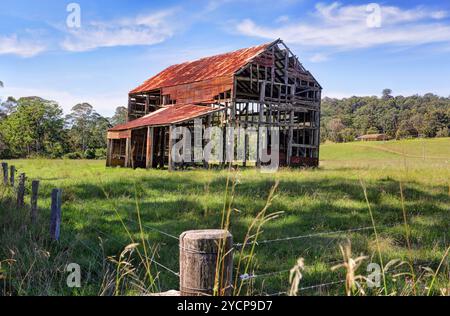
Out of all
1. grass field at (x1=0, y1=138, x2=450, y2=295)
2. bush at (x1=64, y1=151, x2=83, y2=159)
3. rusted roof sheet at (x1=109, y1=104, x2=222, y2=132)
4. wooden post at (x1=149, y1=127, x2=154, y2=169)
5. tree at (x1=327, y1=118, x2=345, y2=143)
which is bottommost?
grass field at (x1=0, y1=138, x2=450, y2=295)

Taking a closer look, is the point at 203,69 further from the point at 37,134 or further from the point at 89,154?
the point at 37,134

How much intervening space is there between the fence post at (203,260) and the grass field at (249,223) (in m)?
1.21

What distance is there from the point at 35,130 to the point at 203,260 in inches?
2345

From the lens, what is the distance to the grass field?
205 inches

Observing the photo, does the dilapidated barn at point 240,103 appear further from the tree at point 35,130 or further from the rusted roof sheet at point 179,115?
the tree at point 35,130

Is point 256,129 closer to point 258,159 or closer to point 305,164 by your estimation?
point 258,159

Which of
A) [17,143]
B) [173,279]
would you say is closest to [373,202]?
[173,279]

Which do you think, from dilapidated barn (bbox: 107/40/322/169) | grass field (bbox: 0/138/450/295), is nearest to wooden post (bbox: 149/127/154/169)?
dilapidated barn (bbox: 107/40/322/169)

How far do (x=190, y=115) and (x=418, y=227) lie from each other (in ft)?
53.0

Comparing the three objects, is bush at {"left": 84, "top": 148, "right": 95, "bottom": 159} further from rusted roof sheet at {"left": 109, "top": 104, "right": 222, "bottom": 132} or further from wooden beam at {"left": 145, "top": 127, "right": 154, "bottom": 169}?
wooden beam at {"left": 145, "top": 127, "right": 154, "bottom": 169}

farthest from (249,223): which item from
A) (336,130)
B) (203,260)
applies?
(336,130)

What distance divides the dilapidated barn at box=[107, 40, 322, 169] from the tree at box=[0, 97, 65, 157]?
32147 mm

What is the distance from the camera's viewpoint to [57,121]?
191ft
